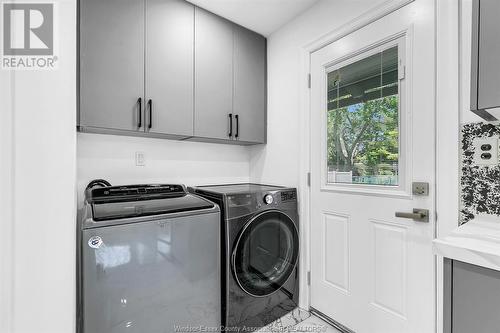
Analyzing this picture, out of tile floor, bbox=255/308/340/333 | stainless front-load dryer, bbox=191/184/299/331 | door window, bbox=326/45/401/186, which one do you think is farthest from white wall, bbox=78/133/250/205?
tile floor, bbox=255/308/340/333

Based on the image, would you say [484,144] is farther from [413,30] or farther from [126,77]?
[126,77]

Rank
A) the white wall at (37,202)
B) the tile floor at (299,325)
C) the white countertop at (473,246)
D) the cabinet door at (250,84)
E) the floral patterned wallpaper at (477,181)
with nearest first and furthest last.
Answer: the white wall at (37,202)
the white countertop at (473,246)
the floral patterned wallpaper at (477,181)
the tile floor at (299,325)
the cabinet door at (250,84)

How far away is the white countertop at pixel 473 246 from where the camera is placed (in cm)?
75

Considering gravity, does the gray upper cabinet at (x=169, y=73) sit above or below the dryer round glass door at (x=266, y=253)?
above

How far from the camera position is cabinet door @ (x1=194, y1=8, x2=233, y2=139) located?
6.28ft

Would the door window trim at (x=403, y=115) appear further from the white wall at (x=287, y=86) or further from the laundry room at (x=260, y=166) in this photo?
the white wall at (x=287, y=86)

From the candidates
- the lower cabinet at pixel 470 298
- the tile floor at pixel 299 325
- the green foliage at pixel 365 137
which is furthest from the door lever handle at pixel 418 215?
the tile floor at pixel 299 325

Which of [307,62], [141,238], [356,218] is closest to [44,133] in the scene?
[141,238]

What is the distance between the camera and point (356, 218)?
1.65m

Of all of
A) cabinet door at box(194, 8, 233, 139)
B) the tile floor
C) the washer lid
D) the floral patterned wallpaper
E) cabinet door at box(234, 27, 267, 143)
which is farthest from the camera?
cabinet door at box(234, 27, 267, 143)

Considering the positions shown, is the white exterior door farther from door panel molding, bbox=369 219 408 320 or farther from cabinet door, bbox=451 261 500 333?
cabinet door, bbox=451 261 500 333

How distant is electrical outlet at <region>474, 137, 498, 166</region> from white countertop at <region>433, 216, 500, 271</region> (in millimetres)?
298

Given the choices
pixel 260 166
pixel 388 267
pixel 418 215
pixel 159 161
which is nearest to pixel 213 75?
pixel 159 161

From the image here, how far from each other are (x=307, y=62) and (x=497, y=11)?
123cm
